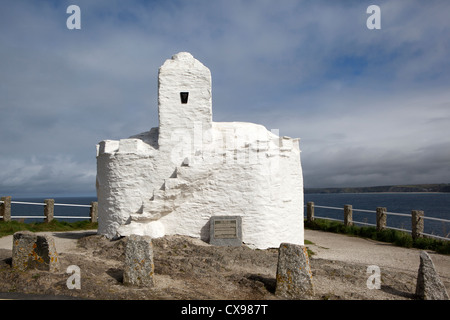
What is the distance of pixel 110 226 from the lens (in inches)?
395

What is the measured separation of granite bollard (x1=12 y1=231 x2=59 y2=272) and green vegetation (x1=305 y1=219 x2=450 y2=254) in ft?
36.6

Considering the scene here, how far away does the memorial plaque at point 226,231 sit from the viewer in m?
9.34

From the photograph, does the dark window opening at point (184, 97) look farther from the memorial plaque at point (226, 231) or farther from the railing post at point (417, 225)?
the railing post at point (417, 225)

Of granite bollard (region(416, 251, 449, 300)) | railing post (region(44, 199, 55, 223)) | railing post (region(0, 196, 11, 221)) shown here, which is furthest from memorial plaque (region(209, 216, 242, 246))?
railing post (region(0, 196, 11, 221))

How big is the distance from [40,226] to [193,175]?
28.0ft

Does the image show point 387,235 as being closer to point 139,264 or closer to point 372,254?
point 372,254

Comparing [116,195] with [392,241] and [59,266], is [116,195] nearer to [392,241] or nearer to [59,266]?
[59,266]

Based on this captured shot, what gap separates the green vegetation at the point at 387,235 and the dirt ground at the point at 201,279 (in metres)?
3.76

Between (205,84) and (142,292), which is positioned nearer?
(142,292)

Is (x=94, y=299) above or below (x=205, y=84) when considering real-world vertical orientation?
below

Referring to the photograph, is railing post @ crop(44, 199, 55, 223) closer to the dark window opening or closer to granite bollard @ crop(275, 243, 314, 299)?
the dark window opening

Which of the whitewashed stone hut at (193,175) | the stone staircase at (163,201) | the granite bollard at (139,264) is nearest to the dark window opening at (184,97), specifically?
the whitewashed stone hut at (193,175)
